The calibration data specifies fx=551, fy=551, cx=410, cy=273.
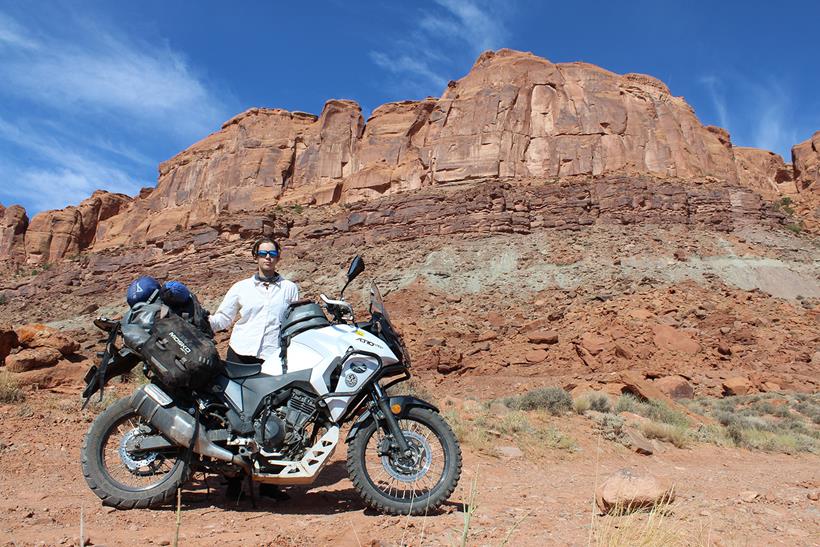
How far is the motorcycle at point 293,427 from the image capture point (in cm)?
368

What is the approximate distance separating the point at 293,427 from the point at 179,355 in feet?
2.99

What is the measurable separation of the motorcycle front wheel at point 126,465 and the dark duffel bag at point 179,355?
0.52 meters

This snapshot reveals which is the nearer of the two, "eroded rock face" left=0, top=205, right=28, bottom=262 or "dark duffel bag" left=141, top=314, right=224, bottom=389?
"dark duffel bag" left=141, top=314, right=224, bottom=389

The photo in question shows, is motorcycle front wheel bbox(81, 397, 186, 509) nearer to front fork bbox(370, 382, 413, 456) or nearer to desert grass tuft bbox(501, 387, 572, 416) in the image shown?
front fork bbox(370, 382, 413, 456)

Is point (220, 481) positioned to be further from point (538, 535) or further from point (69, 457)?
point (538, 535)

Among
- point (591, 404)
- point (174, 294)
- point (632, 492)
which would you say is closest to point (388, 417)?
point (632, 492)

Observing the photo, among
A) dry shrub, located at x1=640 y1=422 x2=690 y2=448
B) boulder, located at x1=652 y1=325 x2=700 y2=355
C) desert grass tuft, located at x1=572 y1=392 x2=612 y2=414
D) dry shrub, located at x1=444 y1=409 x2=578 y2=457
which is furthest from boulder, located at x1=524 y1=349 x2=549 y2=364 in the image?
dry shrub, located at x1=444 y1=409 x2=578 y2=457

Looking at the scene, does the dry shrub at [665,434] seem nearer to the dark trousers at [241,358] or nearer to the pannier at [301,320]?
the pannier at [301,320]

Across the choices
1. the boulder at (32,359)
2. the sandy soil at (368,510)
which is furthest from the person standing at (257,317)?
the boulder at (32,359)

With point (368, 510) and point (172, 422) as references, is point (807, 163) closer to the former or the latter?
point (368, 510)

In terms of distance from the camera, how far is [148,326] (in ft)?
13.0

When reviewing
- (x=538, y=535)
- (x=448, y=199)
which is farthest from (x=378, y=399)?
(x=448, y=199)

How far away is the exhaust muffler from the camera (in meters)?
3.69

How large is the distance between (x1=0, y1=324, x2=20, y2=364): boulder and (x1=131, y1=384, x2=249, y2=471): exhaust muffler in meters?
6.78
